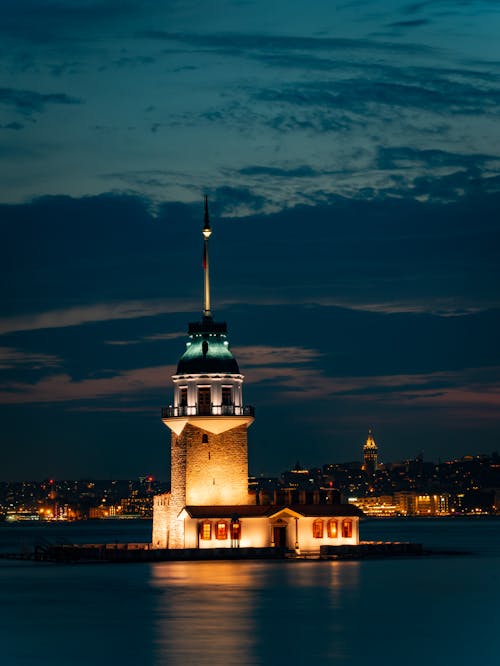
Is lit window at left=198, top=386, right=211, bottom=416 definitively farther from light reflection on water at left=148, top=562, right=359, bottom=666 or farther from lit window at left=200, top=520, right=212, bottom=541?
light reflection on water at left=148, top=562, right=359, bottom=666

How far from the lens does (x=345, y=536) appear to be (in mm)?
97812

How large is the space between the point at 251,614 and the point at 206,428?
29.3 metres

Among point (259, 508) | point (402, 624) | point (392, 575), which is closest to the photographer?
point (402, 624)

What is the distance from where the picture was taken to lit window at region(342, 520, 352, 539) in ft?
320

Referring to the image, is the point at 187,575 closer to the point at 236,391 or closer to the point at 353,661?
the point at 236,391

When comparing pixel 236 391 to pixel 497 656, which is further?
pixel 236 391

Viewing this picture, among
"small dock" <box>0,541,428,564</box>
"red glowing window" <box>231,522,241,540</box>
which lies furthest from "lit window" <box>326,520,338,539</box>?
"red glowing window" <box>231,522,241,540</box>

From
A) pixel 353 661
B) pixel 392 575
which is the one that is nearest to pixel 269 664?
pixel 353 661


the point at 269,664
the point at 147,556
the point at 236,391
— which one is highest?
the point at 236,391

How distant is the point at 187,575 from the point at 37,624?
767 inches

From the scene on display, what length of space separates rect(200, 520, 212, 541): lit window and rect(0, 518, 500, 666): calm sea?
9.05 feet

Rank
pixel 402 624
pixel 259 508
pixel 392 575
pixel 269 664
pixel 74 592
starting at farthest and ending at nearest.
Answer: pixel 259 508 → pixel 392 575 → pixel 74 592 → pixel 402 624 → pixel 269 664

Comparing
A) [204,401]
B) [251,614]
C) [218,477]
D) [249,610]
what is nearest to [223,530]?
[218,477]

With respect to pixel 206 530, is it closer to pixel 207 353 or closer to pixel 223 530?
pixel 223 530
